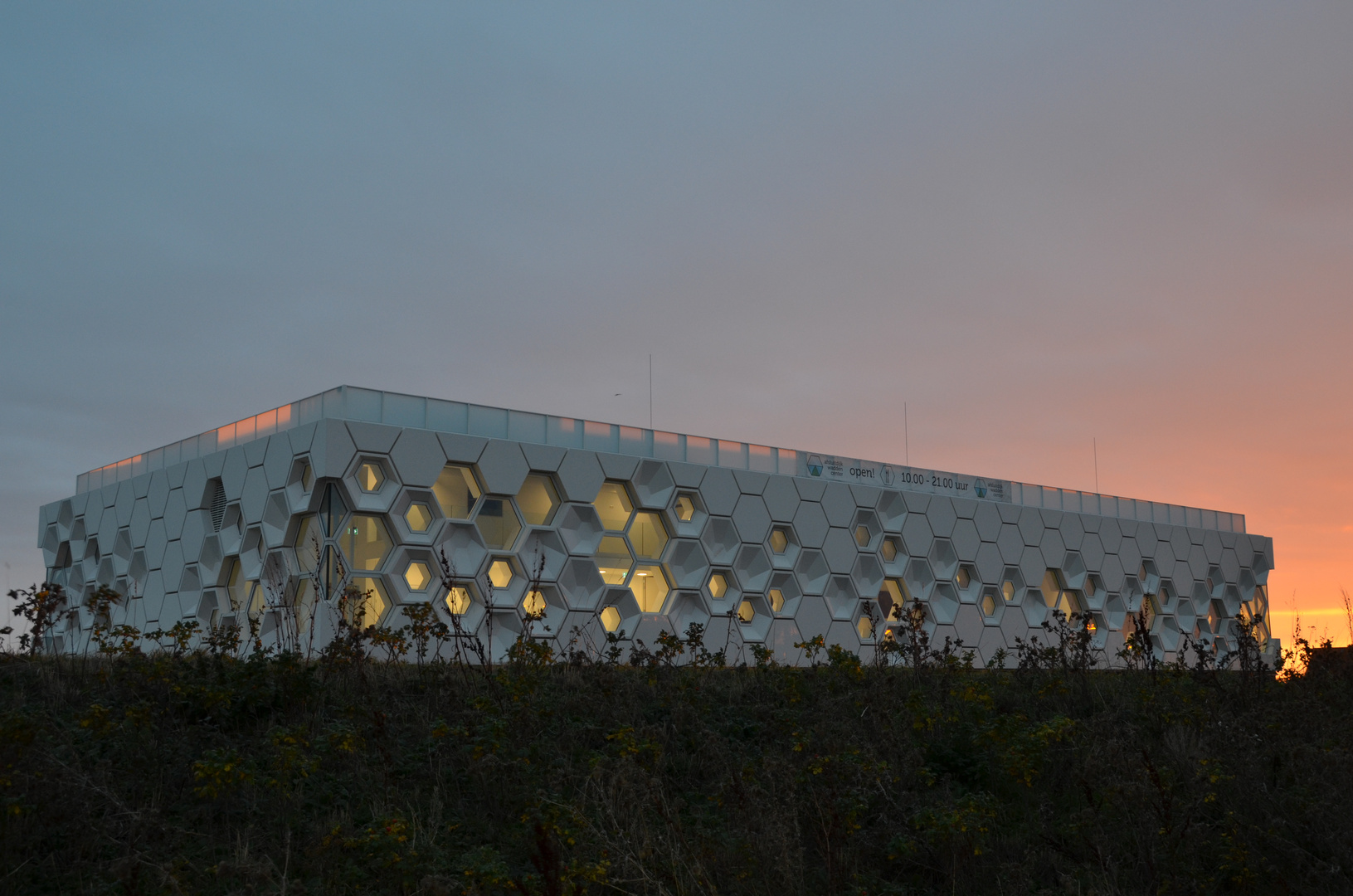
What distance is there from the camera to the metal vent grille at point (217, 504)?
26.5 meters

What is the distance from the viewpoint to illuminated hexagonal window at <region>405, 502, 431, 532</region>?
79.0ft

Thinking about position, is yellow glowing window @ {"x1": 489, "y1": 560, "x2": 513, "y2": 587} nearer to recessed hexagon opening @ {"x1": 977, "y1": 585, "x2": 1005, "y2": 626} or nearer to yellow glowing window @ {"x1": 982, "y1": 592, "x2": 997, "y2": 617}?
recessed hexagon opening @ {"x1": 977, "y1": 585, "x2": 1005, "y2": 626}

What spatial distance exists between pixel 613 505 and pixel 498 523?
125 inches

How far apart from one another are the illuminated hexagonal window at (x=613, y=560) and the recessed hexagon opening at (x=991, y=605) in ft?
40.0

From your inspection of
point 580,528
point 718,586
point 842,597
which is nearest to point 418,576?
point 580,528

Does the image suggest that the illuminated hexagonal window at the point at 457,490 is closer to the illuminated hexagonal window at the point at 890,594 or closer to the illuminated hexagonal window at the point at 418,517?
the illuminated hexagonal window at the point at 418,517

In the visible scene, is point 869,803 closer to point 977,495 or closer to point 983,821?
point 983,821

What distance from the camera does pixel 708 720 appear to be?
10.0 meters

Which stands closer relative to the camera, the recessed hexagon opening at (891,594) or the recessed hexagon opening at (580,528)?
the recessed hexagon opening at (580,528)

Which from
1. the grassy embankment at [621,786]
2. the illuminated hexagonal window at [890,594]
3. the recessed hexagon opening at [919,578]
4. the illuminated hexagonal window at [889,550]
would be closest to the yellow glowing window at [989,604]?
the recessed hexagon opening at [919,578]

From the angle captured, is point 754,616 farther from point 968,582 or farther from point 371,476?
point 371,476

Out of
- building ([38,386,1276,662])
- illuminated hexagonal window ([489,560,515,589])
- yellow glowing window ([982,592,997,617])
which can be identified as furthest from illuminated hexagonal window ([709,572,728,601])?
yellow glowing window ([982,592,997,617])

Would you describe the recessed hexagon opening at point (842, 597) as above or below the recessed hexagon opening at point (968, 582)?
below

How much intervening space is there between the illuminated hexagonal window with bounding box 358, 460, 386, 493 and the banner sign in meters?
11.9
